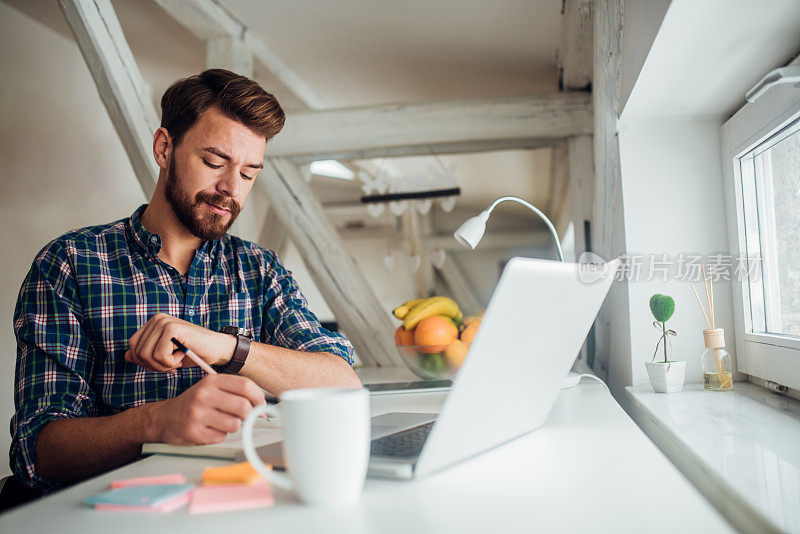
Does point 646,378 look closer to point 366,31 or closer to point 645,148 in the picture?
point 645,148

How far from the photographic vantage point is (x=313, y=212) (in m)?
2.45

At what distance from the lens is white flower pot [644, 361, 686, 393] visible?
131 cm

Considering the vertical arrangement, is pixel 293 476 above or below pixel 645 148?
below

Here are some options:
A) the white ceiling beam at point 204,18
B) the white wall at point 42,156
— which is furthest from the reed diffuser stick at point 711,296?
the white wall at point 42,156

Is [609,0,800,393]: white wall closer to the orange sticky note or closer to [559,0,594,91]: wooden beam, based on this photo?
[559,0,594,91]: wooden beam

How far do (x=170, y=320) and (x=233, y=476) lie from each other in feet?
1.28

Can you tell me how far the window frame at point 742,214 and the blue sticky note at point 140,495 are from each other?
105 cm

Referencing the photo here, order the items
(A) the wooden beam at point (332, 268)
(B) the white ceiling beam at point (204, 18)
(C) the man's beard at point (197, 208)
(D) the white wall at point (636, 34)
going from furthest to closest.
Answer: (A) the wooden beam at point (332, 268), (B) the white ceiling beam at point (204, 18), (C) the man's beard at point (197, 208), (D) the white wall at point (636, 34)

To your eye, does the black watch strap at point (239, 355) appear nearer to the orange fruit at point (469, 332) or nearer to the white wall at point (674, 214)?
the orange fruit at point (469, 332)

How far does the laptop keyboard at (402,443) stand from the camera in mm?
729

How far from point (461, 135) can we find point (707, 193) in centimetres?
102

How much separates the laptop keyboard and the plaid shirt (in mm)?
588

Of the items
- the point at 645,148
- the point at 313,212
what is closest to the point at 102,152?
the point at 313,212

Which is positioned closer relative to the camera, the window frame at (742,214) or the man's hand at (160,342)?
the man's hand at (160,342)
